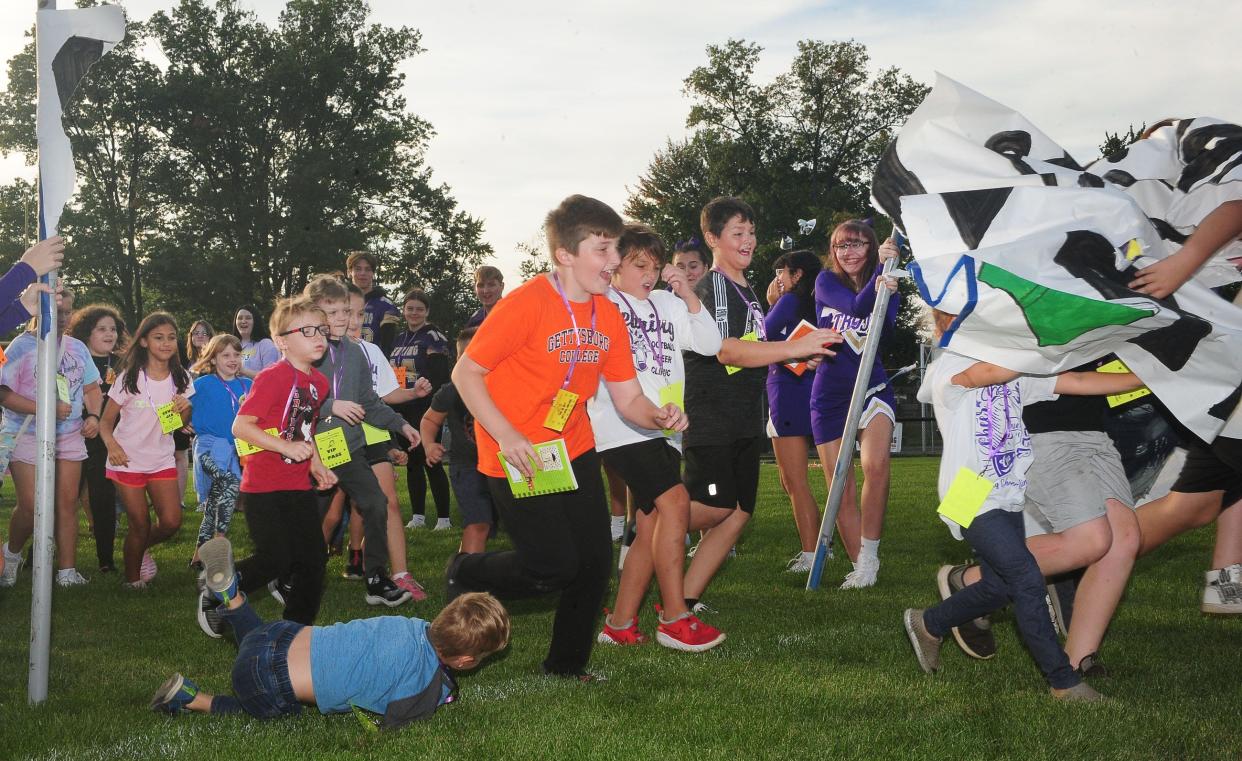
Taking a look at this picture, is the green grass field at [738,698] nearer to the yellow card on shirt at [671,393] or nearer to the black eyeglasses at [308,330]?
the yellow card on shirt at [671,393]

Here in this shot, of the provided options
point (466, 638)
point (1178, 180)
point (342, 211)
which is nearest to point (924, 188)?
point (1178, 180)

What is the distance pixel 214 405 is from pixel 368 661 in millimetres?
5036

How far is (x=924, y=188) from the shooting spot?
5344mm

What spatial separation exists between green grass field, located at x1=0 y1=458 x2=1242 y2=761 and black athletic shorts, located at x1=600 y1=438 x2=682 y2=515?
2.73ft

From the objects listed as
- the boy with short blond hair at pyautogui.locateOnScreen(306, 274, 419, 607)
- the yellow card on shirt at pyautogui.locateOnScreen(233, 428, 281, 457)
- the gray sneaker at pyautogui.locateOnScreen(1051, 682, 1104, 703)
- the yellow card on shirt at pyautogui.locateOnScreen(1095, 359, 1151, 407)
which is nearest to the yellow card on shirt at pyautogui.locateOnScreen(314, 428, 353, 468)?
the boy with short blond hair at pyautogui.locateOnScreen(306, 274, 419, 607)

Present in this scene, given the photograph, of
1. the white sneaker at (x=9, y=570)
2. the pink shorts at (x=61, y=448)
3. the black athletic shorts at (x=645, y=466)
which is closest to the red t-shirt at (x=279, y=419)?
the black athletic shorts at (x=645, y=466)

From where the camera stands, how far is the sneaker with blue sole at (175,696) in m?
4.82

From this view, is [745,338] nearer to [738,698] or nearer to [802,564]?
[738,698]

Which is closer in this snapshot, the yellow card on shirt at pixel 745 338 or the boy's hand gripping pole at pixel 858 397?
the boy's hand gripping pole at pixel 858 397

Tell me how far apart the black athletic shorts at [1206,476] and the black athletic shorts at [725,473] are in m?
2.28

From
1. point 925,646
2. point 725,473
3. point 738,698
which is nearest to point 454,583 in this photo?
point 738,698

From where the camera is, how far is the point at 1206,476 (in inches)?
242

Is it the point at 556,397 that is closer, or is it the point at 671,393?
the point at 556,397

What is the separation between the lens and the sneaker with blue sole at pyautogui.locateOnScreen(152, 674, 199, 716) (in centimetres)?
482
